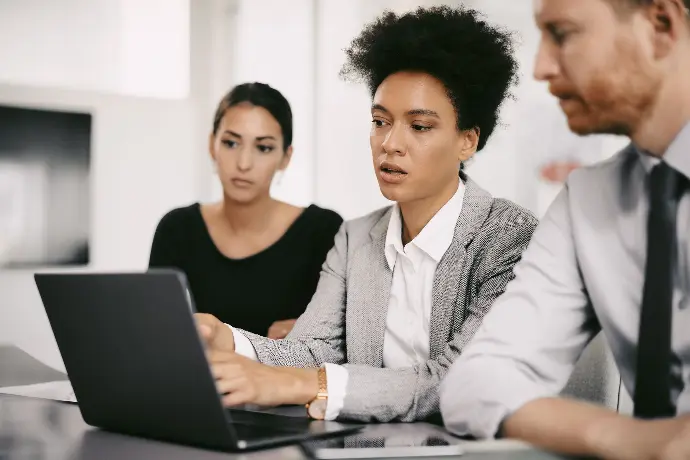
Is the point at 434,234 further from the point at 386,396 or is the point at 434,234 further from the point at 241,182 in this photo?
the point at 241,182

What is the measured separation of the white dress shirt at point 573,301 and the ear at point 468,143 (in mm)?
655

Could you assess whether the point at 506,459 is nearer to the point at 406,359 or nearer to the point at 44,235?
the point at 406,359

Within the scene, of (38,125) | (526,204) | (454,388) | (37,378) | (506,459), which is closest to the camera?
(506,459)

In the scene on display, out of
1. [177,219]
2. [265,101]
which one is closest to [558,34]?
[265,101]

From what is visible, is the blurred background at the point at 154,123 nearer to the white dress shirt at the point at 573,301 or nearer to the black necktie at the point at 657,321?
the white dress shirt at the point at 573,301

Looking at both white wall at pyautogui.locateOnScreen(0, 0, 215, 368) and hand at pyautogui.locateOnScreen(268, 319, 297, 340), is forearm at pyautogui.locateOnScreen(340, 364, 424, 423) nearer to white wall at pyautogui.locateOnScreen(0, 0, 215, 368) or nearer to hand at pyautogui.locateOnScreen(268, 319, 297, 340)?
hand at pyautogui.locateOnScreen(268, 319, 297, 340)

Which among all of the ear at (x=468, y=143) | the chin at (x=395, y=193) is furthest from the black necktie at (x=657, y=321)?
the ear at (x=468, y=143)

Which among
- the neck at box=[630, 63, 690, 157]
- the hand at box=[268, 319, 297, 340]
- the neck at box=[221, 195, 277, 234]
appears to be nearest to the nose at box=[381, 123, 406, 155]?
the hand at box=[268, 319, 297, 340]

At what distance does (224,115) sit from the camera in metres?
2.71

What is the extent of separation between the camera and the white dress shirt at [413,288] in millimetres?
1724

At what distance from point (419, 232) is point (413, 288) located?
0.13 metres

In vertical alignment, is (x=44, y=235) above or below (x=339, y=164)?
below

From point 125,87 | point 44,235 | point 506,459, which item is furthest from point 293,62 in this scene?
point 506,459

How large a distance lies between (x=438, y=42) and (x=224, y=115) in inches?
41.8
